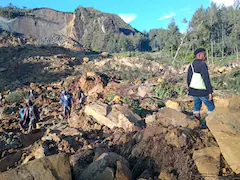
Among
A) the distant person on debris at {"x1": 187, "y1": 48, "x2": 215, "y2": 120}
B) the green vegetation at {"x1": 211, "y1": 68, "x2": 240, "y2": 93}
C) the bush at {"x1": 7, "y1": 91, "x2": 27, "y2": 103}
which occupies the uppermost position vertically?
the distant person on debris at {"x1": 187, "y1": 48, "x2": 215, "y2": 120}

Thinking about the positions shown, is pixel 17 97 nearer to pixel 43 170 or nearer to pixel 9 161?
pixel 9 161

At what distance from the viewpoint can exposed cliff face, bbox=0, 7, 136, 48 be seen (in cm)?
6016

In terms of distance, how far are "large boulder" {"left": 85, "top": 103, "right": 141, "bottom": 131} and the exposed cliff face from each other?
53.6 m

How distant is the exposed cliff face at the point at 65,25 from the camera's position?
2369 inches

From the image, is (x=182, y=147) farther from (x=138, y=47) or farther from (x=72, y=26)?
(x=72, y=26)

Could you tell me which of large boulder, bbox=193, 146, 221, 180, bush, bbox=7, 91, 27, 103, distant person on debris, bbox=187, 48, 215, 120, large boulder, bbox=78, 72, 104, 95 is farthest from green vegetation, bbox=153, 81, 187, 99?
bush, bbox=7, 91, 27, 103

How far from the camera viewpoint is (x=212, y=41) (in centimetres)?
2998

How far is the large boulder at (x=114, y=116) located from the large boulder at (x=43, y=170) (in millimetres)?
2909

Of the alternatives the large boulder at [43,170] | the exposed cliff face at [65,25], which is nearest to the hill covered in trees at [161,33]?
the exposed cliff face at [65,25]

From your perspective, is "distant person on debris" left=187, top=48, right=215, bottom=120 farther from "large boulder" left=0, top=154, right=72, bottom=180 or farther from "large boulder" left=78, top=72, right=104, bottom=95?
"large boulder" left=78, top=72, right=104, bottom=95

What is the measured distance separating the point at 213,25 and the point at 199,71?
A: 2871 centimetres

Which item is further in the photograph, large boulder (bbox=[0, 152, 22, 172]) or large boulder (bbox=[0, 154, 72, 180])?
large boulder (bbox=[0, 152, 22, 172])

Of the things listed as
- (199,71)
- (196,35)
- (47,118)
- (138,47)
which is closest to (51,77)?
(47,118)

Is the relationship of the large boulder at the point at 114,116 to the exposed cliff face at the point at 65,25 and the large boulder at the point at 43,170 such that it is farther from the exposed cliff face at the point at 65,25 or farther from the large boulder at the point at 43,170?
the exposed cliff face at the point at 65,25
